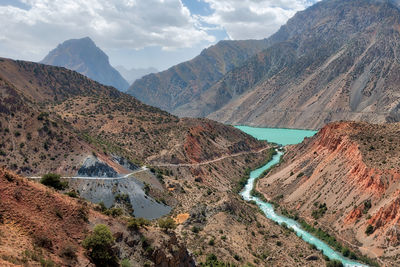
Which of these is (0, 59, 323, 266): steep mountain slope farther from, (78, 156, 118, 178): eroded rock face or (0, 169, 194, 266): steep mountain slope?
(78, 156, 118, 178): eroded rock face

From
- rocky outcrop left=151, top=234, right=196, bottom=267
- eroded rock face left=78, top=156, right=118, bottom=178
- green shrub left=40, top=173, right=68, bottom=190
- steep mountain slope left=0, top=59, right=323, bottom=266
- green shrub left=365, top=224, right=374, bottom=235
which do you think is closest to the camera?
steep mountain slope left=0, top=59, right=323, bottom=266

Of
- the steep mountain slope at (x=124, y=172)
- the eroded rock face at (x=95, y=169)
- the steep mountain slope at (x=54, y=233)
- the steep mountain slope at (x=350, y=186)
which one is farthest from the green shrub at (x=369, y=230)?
the eroded rock face at (x=95, y=169)

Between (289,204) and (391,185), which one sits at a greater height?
(391,185)

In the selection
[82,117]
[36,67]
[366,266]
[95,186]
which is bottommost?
[366,266]

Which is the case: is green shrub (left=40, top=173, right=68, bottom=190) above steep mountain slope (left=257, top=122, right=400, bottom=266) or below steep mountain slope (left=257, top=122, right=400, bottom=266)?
above

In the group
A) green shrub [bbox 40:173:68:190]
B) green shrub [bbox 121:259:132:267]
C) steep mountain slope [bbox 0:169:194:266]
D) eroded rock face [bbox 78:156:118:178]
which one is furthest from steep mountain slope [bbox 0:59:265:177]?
green shrub [bbox 121:259:132:267]

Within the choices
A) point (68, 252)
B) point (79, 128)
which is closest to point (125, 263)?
point (68, 252)

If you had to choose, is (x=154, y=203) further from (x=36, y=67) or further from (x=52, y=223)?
(x=36, y=67)

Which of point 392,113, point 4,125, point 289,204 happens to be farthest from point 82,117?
point 392,113
